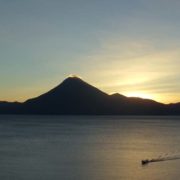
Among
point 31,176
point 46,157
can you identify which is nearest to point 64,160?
point 46,157

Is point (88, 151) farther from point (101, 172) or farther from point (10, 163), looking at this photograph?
point (101, 172)

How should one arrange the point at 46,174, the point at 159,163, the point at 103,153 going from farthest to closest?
1. the point at 103,153
2. the point at 159,163
3. the point at 46,174

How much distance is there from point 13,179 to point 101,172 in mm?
7971

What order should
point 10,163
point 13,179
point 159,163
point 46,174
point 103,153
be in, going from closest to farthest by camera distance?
point 13,179, point 46,174, point 10,163, point 159,163, point 103,153

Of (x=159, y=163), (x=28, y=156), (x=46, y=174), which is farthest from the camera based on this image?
(x=28, y=156)

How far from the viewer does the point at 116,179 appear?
35.2 m

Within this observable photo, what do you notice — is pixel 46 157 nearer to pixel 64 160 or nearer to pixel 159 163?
pixel 64 160

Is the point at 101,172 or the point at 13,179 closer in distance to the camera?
the point at 13,179

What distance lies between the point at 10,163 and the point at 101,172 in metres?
10.5

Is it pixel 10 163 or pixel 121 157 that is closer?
pixel 10 163

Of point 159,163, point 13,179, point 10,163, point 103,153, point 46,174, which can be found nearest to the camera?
point 13,179

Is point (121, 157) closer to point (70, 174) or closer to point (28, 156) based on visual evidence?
point (28, 156)

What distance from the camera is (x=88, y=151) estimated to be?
56.7 m

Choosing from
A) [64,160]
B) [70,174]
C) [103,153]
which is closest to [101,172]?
[70,174]
